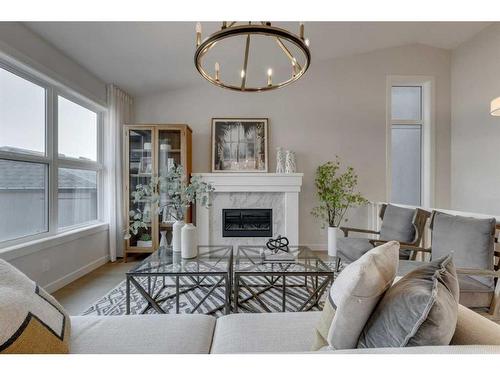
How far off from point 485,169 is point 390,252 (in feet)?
13.0

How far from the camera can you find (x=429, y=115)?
4.21 meters

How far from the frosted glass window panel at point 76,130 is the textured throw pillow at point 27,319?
2.52 metres

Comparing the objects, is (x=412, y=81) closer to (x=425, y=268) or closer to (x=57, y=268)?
(x=425, y=268)

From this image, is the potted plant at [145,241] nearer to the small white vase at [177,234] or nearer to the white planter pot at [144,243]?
the white planter pot at [144,243]

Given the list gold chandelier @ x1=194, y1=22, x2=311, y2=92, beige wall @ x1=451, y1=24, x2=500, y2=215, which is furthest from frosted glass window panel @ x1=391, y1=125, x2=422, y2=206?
gold chandelier @ x1=194, y1=22, x2=311, y2=92

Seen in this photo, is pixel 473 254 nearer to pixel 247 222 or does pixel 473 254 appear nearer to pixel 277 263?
pixel 277 263

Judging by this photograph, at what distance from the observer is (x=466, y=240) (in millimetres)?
1854

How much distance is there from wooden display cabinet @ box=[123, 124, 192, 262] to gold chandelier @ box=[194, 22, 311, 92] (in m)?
1.08

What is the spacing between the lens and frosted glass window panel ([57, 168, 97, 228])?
299cm

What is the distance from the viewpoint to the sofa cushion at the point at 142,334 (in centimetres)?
101

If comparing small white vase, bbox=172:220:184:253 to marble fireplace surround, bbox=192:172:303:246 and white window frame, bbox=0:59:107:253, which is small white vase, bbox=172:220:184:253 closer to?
white window frame, bbox=0:59:107:253

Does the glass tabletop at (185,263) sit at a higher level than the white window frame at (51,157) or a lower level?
lower

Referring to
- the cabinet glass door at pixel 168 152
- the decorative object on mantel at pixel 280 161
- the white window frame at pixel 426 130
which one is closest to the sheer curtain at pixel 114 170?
the cabinet glass door at pixel 168 152
